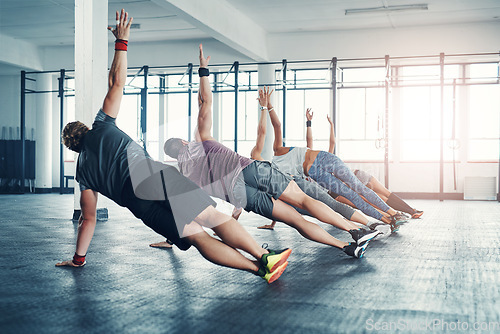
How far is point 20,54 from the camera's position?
11562 millimetres

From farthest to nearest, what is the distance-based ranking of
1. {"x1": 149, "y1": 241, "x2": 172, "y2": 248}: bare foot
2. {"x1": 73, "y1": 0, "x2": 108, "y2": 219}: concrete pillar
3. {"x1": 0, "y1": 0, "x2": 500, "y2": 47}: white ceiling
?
{"x1": 0, "y1": 0, "x2": 500, "y2": 47}: white ceiling, {"x1": 73, "y1": 0, "x2": 108, "y2": 219}: concrete pillar, {"x1": 149, "y1": 241, "x2": 172, "y2": 248}: bare foot

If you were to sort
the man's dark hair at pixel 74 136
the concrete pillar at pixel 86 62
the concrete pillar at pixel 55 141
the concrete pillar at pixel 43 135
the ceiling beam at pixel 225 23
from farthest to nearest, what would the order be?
the concrete pillar at pixel 55 141, the concrete pillar at pixel 43 135, the ceiling beam at pixel 225 23, the concrete pillar at pixel 86 62, the man's dark hair at pixel 74 136

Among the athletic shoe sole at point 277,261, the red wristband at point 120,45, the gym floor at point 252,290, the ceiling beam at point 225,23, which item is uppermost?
the ceiling beam at point 225,23

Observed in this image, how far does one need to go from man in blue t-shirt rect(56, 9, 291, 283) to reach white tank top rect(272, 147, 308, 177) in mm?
1758

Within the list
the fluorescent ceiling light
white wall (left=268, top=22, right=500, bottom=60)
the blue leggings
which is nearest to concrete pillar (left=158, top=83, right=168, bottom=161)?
white wall (left=268, top=22, right=500, bottom=60)

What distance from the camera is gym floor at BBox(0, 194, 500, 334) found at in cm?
197

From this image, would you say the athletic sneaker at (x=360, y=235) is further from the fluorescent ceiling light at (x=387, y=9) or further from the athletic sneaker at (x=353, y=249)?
the fluorescent ceiling light at (x=387, y=9)

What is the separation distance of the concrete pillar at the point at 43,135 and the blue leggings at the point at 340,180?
31.5 ft

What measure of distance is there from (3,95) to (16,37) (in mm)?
1981

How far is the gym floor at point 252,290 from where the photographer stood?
77.4 inches

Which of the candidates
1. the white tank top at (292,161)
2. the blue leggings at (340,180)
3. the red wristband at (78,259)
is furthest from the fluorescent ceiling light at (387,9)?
the red wristband at (78,259)

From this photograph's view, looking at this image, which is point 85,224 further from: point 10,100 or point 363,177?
point 10,100

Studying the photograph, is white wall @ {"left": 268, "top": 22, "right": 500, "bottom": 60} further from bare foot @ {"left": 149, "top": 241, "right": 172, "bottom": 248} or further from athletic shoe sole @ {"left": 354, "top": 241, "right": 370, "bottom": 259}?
athletic shoe sole @ {"left": 354, "top": 241, "right": 370, "bottom": 259}

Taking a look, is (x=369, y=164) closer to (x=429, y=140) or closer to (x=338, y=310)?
(x=429, y=140)
